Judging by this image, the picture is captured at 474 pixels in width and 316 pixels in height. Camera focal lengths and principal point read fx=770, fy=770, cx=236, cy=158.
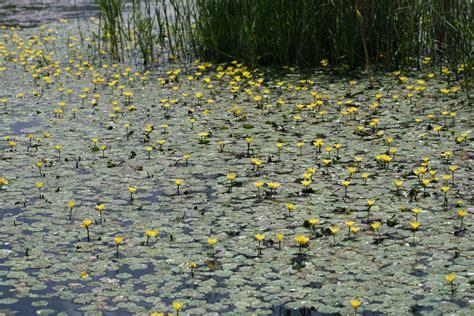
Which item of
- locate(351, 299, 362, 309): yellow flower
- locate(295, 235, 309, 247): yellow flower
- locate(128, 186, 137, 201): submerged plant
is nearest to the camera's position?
locate(351, 299, 362, 309): yellow flower

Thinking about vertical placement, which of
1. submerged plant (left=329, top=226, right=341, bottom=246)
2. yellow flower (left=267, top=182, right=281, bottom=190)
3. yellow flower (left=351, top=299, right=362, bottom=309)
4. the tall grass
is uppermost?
the tall grass

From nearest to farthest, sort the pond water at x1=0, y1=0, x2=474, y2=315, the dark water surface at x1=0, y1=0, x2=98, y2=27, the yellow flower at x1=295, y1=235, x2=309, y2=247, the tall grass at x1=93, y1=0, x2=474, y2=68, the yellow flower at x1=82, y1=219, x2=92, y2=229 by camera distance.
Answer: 1. the pond water at x1=0, y1=0, x2=474, y2=315
2. the yellow flower at x1=295, y1=235, x2=309, y2=247
3. the yellow flower at x1=82, y1=219, x2=92, y2=229
4. the tall grass at x1=93, y1=0, x2=474, y2=68
5. the dark water surface at x1=0, y1=0, x2=98, y2=27

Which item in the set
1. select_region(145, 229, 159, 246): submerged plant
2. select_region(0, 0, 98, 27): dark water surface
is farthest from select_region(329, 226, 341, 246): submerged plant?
select_region(0, 0, 98, 27): dark water surface

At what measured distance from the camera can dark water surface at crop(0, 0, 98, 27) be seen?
11.3 metres

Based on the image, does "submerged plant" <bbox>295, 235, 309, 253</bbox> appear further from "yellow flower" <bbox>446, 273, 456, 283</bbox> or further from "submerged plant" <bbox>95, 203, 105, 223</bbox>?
"submerged plant" <bbox>95, 203, 105, 223</bbox>

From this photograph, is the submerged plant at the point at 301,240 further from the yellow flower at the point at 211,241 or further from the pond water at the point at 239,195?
the yellow flower at the point at 211,241

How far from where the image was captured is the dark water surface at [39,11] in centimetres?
1127

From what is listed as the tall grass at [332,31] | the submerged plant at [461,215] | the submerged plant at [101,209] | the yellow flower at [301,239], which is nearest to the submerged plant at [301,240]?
the yellow flower at [301,239]

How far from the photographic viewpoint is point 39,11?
12.2 meters

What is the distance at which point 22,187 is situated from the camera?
444 cm

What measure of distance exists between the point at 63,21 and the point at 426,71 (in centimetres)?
590

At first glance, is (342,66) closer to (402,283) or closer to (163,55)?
(163,55)

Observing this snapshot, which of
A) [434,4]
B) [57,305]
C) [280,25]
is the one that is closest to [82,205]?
[57,305]

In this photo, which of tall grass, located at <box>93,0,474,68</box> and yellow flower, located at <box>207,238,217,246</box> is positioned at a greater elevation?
tall grass, located at <box>93,0,474,68</box>
